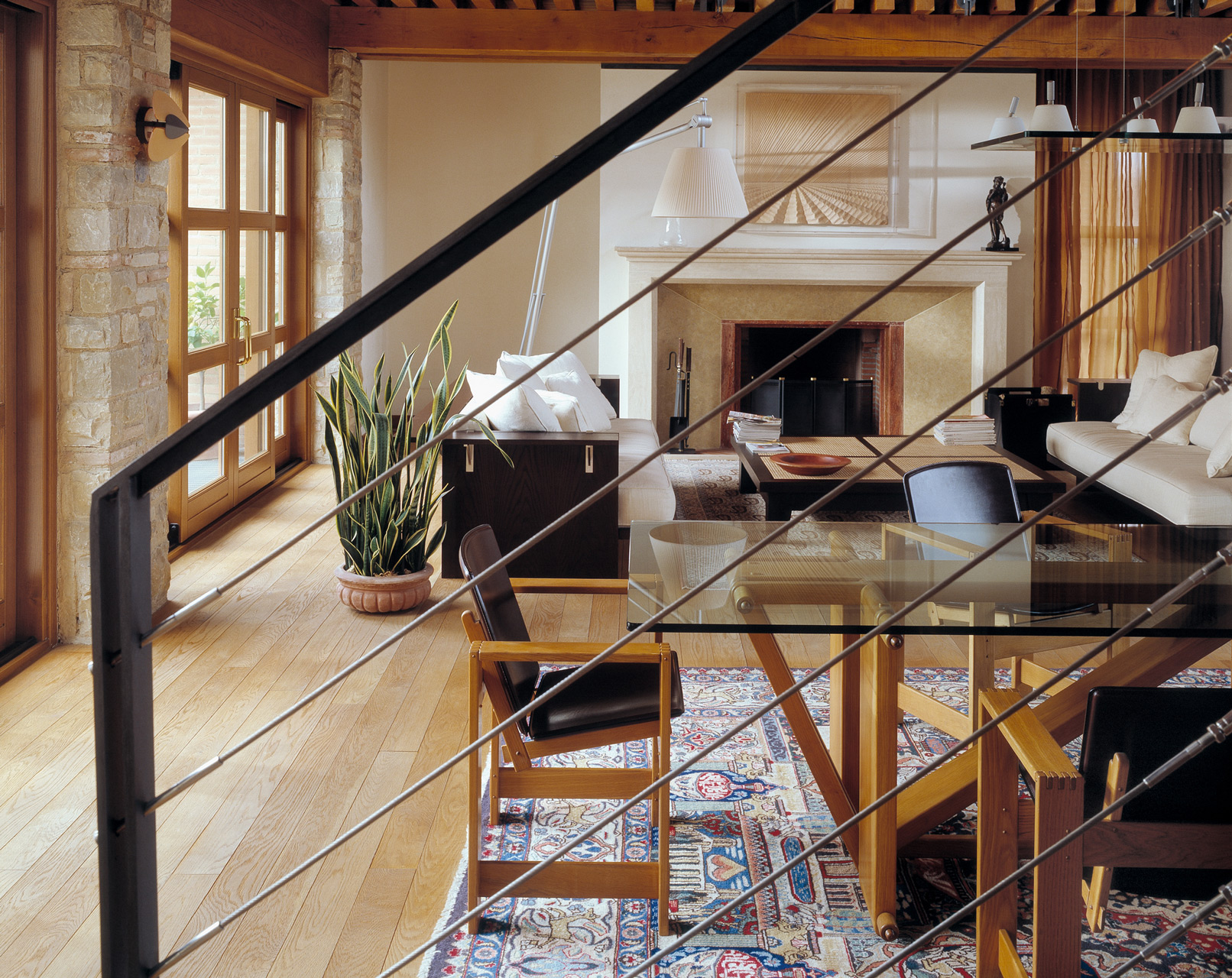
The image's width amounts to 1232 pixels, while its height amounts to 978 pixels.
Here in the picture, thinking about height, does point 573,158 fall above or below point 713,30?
below

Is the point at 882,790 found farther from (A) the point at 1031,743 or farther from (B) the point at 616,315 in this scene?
(B) the point at 616,315

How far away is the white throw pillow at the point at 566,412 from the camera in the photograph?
16.1ft

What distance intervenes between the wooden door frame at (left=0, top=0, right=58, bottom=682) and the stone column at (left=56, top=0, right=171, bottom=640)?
0.13ft

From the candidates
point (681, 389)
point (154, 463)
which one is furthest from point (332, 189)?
point (154, 463)

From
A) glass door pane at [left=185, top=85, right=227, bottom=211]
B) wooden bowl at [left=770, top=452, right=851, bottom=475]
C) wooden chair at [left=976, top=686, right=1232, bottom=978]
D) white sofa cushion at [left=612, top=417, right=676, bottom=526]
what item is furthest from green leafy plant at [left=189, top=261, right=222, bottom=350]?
wooden chair at [left=976, top=686, right=1232, bottom=978]

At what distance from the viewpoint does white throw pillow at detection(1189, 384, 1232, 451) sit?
5.50 m

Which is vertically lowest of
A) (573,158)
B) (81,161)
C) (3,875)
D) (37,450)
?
(3,875)

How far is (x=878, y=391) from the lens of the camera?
8500mm

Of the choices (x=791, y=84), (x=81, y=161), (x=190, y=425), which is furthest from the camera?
(x=791, y=84)

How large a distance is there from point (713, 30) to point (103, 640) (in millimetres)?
6467

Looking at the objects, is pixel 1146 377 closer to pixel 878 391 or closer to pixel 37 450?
pixel 878 391

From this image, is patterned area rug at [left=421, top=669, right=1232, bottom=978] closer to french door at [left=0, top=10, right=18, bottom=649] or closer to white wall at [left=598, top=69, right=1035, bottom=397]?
french door at [left=0, top=10, right=18, bottom=649]

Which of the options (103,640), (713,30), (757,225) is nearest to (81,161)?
(103,640)

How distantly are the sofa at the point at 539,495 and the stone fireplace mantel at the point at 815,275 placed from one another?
10.8ft
